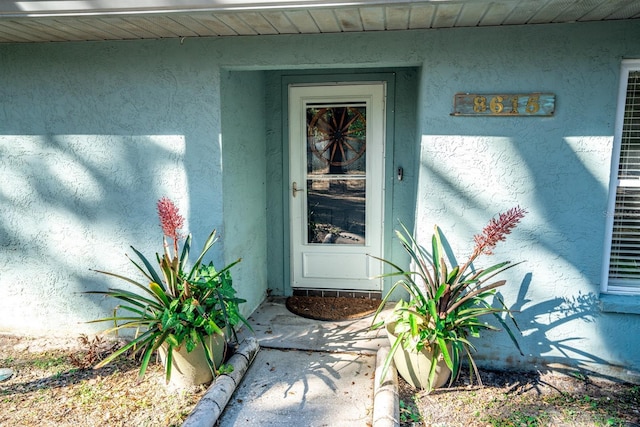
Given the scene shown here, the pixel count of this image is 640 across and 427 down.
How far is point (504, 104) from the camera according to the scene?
9.96 ft

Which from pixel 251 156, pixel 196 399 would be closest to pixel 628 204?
pixel 251 156

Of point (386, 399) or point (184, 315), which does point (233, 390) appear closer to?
point (184, 315)

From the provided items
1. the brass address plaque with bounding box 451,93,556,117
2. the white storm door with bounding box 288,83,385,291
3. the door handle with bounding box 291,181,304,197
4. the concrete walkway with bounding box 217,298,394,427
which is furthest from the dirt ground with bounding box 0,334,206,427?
the brass address plaque with bounding box 451,93,556,117

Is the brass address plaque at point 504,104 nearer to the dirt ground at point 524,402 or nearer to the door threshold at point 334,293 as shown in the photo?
the dirt ground at point 524,402

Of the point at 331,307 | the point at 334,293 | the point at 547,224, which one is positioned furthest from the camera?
the point at 334,293

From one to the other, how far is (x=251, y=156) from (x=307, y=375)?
1927mm

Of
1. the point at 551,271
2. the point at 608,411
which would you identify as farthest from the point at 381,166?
the point at 608,411

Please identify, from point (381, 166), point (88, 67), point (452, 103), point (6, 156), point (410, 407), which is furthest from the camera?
point (381, 166)

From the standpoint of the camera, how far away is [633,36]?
2.86 metres

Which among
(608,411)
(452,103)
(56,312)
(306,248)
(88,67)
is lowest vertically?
(608,411)

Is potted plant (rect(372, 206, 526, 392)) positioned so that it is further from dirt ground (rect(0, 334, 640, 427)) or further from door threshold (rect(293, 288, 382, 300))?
door threshold (rect(293, 288, 382, 300))

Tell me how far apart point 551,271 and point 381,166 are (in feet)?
→ 5.72

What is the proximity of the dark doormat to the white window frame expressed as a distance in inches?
75.7

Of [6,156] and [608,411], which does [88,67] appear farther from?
[608,411]
